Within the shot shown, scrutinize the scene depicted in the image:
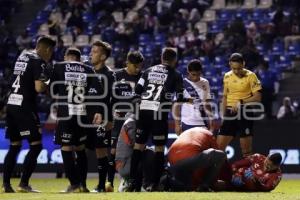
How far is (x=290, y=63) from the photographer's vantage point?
25875 millimetres

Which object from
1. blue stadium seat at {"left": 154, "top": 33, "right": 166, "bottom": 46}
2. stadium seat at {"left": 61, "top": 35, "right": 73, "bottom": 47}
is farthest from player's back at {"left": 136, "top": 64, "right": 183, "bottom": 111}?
stadium seat at {"left": 61, "top": 35, "right": 73, "bottom": 47}

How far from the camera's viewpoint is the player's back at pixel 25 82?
40.1 ft

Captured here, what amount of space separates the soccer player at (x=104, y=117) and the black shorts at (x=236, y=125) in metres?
3.08

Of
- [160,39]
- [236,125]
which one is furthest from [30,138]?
[160,39]

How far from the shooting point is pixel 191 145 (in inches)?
470

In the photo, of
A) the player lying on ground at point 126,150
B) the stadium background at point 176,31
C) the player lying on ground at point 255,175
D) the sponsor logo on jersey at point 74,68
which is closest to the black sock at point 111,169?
the player lying on ground at point 126,150

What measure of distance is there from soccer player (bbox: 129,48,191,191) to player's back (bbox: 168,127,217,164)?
0.33m

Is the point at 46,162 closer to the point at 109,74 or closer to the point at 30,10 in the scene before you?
the point at 109,74

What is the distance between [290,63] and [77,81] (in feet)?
49.0

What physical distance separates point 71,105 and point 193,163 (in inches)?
76.4

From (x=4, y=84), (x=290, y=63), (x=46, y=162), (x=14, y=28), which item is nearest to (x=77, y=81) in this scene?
(x=46, y=162)

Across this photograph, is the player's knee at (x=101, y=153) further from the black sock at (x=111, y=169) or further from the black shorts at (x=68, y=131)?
the black sock at (x=111, y=169)

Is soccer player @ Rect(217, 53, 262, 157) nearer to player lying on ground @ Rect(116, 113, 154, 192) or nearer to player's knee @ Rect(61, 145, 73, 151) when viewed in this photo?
player lying on ground @ Rect(116, 113, 154, 192)

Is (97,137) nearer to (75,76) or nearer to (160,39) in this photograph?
(75,76)
